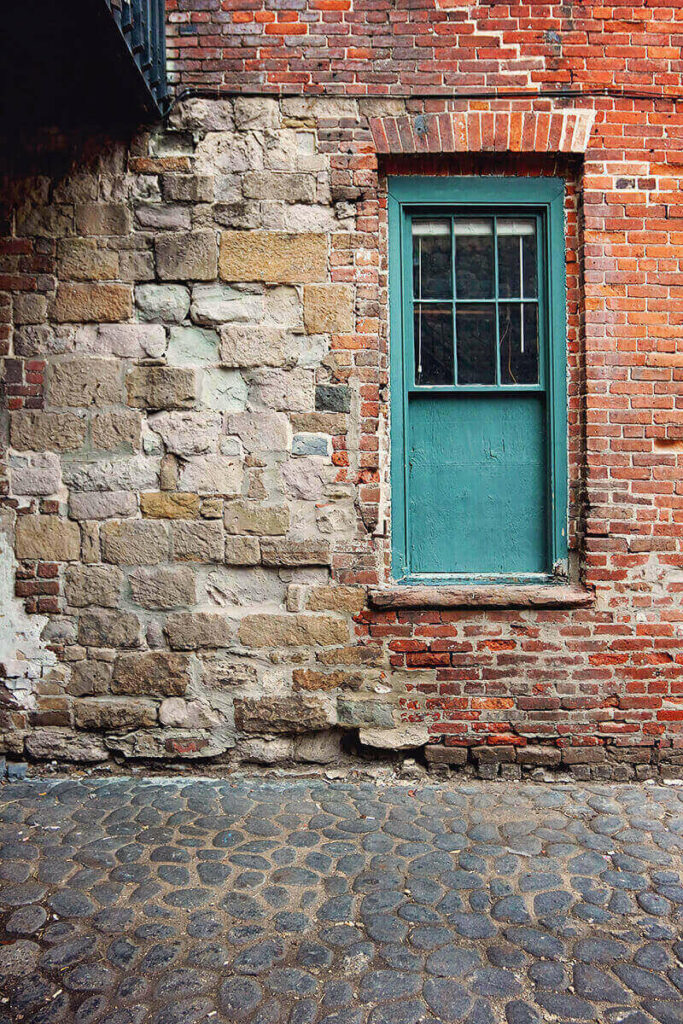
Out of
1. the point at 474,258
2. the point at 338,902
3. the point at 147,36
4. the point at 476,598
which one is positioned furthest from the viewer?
the point at 474,258

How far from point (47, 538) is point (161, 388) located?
1.11 metres

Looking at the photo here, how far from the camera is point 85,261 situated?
13.0 ft

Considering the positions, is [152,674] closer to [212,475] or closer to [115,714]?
[115,714]

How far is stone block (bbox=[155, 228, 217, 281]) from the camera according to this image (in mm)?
3922

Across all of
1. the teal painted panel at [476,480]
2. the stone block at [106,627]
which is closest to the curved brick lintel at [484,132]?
the teal painted panel at [476,480]

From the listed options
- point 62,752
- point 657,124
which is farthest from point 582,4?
point 62,752

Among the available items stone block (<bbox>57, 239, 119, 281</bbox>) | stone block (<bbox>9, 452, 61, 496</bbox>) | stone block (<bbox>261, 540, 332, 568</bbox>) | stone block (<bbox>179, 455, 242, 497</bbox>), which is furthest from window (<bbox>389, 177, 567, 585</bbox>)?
stone block (<bbox>9, 452, 61, 496</bbox>)

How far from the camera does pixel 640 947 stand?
8.09 feet

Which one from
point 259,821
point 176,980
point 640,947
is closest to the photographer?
point 176,980

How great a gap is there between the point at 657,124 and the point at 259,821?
14.6 feet

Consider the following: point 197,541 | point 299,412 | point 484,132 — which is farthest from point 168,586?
point 484,132

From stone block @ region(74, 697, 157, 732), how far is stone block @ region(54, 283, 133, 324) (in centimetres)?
223

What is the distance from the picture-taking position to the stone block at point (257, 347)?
3.92 metres

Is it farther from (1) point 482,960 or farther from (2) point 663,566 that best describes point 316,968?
(2) point 663,566
